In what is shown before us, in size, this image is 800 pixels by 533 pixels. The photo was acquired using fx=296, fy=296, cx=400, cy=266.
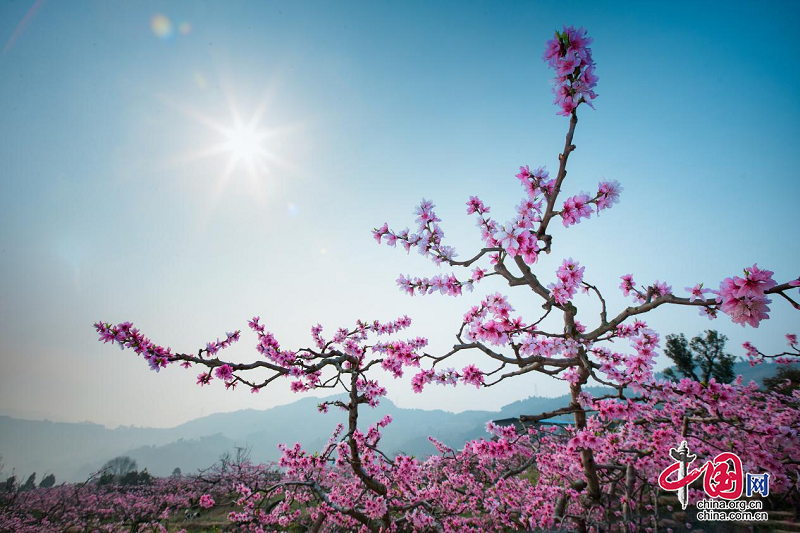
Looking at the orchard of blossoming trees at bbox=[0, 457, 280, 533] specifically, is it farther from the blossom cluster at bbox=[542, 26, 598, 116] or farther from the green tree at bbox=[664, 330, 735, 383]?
the green tree at bbox=[664, 330, 735, 383]

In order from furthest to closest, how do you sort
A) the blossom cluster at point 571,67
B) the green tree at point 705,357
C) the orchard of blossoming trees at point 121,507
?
the green tree at point 705,357 → the orchard of blossoming trees at point 121,507 → the blossom cluster at point 571,67

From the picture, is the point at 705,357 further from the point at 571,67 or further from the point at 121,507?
the point at 121,507

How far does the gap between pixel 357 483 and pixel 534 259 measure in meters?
10.2

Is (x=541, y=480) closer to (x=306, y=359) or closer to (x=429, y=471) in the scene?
(x=429, y=471)

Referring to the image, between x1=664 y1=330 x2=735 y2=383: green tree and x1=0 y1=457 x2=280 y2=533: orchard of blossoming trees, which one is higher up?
x1=664 y1=330 x2=735 y2=383: green tree

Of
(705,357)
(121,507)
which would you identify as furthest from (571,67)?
(705,357)

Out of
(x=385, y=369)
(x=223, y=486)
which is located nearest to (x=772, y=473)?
(x=385, y=369)

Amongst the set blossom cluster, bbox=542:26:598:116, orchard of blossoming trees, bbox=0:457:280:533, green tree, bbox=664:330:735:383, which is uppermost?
blossom cluster, bbox=542:26:598:116

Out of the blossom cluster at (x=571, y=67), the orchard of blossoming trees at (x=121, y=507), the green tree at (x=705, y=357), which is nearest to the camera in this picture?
the blossom cluster at (x=571, y=67)

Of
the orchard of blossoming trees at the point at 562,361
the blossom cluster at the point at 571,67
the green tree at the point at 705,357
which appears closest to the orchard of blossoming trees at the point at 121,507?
the orchard of blossoming trees at the point at 562,361

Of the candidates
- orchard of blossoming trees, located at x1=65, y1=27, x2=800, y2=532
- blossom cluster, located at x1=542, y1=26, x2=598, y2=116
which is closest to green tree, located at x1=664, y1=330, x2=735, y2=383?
orchard of blossoming trees, located at x1=65, y1=27, x2=800, y2=532

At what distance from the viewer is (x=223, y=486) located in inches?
786

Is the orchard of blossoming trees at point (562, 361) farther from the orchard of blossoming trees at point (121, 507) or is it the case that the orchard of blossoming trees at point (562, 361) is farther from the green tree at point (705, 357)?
the green tree at point (705, 357)

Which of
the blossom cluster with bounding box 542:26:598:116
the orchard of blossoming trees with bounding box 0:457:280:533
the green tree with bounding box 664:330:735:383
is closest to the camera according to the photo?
the blossom cluster with bounding box 542:26:598:116
